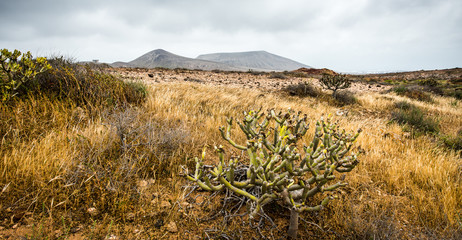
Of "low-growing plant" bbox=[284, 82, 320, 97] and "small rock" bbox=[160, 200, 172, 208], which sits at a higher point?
"low-growing plant" bbox=[284, 82, 320, 97]

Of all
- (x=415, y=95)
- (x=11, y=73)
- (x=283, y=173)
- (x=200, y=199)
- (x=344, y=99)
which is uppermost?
(x=11, y=73)

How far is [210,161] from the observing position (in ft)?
8.30

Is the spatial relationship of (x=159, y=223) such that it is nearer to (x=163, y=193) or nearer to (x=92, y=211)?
(x=163, y=193)

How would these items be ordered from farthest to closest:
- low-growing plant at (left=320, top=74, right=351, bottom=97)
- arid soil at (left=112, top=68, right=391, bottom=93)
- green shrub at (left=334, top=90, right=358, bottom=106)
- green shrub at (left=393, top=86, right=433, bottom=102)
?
green shrub at (left=393, top=86, right=433, bottom=102) < arid soil at (left=112, top=68, right=391, bottom=93) < low-growing plant at (left=320, top=74, right=351, bottom=97) < green shrub at (left=334, top=90, right=358, bottom=106)

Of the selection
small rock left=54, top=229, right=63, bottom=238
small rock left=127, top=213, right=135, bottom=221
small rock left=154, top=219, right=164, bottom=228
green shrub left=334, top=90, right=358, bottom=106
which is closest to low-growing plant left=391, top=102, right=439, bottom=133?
green shrub left=334, top=90, right=358, bottom=106

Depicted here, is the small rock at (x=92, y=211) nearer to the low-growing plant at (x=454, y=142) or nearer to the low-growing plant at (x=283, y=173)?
the low-growing plant at (x=283, y=173)

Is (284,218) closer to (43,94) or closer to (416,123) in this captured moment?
(43,94)

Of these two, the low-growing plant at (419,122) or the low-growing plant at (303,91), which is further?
the low-growing plant at (303,91)

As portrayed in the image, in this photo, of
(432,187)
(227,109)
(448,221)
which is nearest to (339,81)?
(227,109)

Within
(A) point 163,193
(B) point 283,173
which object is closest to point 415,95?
(B) point 283,173

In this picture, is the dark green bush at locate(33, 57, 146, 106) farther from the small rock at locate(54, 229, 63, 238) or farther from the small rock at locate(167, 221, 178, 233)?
the small rock at locate(167, 221, 178, 233)

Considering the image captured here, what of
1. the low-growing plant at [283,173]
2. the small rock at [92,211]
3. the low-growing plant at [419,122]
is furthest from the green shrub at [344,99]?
the small rock at [92,211]

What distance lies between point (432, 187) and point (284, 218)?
5.41ft

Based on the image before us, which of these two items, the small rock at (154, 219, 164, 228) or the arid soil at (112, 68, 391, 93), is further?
the arid soil at (112, 68, 391, 93)
